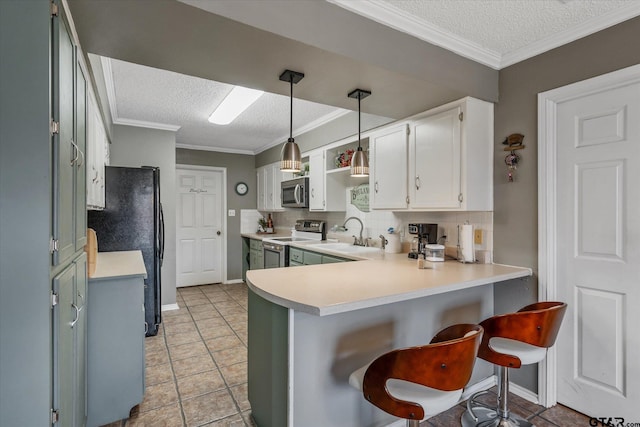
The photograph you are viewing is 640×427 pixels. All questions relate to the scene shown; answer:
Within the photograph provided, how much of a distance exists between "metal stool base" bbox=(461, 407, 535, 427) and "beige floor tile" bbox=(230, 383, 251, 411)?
1392mm

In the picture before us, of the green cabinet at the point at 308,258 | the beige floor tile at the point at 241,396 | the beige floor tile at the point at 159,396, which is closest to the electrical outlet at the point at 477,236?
the green cabinet at the point at 308,258

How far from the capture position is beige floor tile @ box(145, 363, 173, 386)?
252 cm

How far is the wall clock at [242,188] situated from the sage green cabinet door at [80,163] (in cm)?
429

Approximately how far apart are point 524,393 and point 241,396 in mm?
1998

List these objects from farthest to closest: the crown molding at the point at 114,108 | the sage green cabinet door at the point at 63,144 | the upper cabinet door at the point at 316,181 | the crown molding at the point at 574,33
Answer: the upper cabinet door at the point at 316,181 < the crown molding at the point at 114,108 < the crown molding at the point at 574,33 < the sage green cabinet door at the point at 63,144

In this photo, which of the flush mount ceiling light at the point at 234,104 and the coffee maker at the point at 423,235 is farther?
the flush mount ceiling light at the point at 234,104

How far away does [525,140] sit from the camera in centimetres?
229

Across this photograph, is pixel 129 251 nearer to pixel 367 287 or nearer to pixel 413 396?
pixel 367 287

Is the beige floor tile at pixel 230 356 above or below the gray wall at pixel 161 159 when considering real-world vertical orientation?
below

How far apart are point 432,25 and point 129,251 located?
3282mm

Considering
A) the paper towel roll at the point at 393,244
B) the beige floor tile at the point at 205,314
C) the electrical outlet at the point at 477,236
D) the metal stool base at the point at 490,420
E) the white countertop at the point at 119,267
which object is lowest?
the beige floor tile at the point at 205,314

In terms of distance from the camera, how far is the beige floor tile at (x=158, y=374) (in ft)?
8.26

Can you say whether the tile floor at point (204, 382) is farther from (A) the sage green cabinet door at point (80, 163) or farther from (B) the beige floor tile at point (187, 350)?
(A) the sage green cabinet door at point (80, 163)

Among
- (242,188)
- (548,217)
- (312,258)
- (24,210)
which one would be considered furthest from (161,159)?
(548,217)
